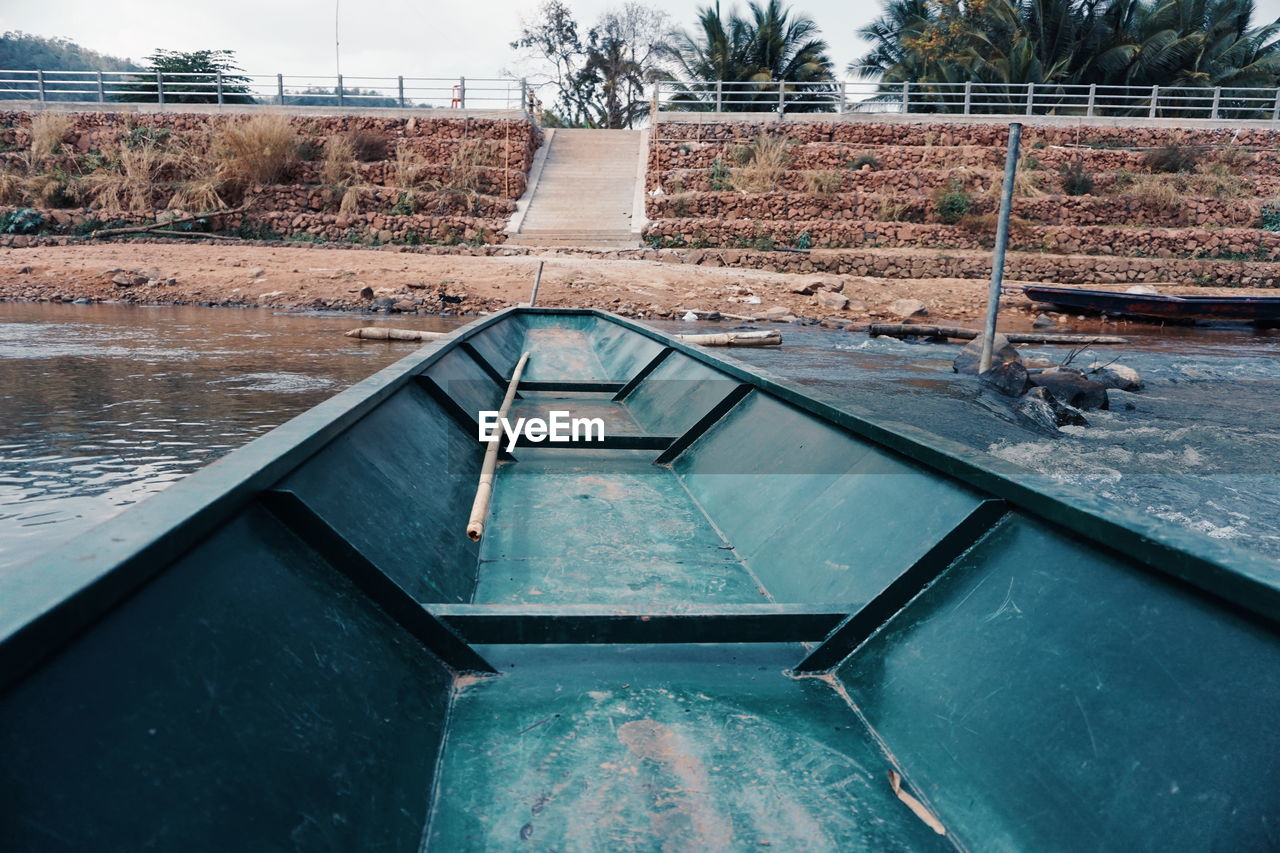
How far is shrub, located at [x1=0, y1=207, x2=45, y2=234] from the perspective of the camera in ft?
55.5

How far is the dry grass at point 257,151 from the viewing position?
1888cm

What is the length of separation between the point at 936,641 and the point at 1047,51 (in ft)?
100

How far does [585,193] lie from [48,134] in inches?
487

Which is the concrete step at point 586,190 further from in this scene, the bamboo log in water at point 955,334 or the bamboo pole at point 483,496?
the bamboo pole at point 483,496

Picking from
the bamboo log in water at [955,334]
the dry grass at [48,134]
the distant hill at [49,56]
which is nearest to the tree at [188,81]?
the dry grass at [48,134]

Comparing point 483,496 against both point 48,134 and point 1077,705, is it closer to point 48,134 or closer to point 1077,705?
point 1077,705

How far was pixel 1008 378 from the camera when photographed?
27.0 ft

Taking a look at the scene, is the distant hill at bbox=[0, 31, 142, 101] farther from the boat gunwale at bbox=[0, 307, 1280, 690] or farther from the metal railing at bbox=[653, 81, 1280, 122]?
the boat gunwale at bbox=[0, 307, 1280, 690]

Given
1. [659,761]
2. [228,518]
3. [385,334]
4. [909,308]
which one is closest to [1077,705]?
[659,761]

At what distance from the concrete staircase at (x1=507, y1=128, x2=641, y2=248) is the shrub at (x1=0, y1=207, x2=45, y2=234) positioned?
934 cm

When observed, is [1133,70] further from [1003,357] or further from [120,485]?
[120,485]

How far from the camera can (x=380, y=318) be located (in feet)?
41.2

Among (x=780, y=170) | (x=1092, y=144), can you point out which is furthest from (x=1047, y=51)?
(x=780, y=170)
